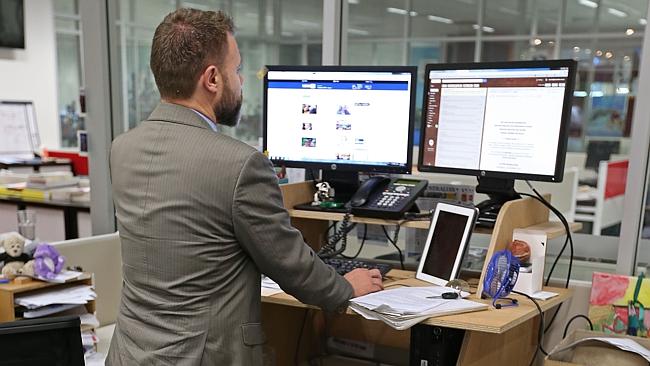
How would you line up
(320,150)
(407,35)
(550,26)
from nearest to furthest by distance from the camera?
(320,150)
(550,26)
(407,35)

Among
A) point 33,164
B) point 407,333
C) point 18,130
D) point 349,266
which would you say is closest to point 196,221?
point 349,266

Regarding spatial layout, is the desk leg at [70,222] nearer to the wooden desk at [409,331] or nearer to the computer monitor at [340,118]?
the wooden desk at [409,331]

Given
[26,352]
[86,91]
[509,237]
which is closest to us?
[26,352]

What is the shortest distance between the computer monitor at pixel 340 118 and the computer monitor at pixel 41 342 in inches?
40.5

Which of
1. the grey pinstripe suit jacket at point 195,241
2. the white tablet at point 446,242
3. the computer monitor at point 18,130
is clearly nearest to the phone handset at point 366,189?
the white tablet at point 446,242

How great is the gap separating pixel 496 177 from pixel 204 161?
3.24ft

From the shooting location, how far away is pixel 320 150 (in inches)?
84.3

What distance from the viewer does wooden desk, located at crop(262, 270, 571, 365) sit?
1.53m

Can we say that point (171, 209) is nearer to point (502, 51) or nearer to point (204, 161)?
point (204, 161)

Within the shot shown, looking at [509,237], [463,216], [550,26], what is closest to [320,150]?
→ [463,216]

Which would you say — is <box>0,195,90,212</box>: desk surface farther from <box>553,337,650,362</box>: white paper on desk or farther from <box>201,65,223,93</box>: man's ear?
<box>553,337,650,362</box>: white paper on desk

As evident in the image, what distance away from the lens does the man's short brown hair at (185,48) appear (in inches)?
54.5

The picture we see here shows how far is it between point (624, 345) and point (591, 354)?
0.12 metres

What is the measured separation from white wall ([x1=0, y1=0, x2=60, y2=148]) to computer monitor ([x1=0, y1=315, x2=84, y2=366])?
6773 millimetres
